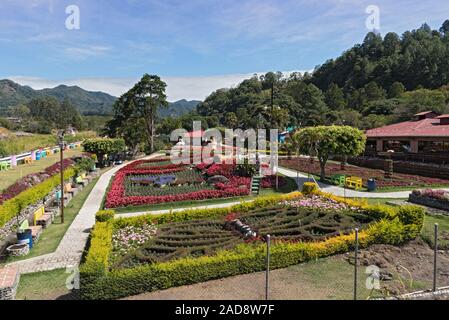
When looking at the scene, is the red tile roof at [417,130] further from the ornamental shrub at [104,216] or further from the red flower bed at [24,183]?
the red flower bed at [24,183]

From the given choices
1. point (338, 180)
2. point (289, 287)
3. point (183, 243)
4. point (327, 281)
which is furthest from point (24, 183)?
point (338, 180)

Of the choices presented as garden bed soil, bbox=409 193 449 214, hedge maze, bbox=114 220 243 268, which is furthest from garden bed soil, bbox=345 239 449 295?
garden bed soil, bbox=409 193 449 214

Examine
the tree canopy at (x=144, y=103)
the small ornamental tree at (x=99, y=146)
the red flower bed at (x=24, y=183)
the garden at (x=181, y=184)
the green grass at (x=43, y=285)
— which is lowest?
the green grass at (x=43, y=285)

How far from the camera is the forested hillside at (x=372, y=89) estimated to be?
54781 mm

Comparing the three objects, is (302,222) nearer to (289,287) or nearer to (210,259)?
(289,287)

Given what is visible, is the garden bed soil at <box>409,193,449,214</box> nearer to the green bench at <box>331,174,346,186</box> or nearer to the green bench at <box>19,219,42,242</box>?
the green bench at <box>331,174,346,186</box>

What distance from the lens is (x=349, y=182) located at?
22250 mm

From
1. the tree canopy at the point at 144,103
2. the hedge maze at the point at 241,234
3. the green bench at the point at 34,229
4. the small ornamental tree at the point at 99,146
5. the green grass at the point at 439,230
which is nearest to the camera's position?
the hedge maze at the point at 241,234

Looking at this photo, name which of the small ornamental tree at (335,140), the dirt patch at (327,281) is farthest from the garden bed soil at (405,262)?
the small ornamental tree at (335,140)

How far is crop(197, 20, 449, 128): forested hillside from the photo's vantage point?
54.8m

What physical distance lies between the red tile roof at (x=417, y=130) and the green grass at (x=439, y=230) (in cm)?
1692

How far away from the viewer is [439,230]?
1290cm
